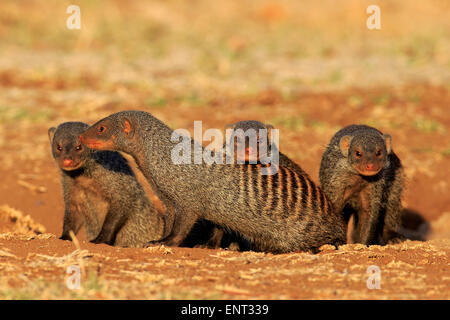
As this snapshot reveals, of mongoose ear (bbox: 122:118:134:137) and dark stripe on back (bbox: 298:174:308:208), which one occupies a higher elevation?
mongoose ear (bbox: 122:118:134:137)

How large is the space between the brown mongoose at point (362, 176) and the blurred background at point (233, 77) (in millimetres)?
706

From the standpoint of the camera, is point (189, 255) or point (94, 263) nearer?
point (94, 263)

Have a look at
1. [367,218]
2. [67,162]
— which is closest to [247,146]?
[367,218]

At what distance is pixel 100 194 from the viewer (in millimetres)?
4414

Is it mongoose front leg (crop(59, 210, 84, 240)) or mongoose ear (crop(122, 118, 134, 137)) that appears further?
mongoose front leg (crop(59, 210, 84, 240))

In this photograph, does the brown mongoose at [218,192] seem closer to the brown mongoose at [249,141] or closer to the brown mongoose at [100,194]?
the brown mongoose at [249,141]

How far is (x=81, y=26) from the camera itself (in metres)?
10.7

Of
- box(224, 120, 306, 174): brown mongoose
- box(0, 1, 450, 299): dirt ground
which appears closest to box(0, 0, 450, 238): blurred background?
box(0, 1, 450, 299): dirt ground

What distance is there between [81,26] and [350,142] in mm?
7331

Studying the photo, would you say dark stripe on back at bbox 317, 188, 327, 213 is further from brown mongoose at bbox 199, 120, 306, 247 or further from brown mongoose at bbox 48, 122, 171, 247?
brown mongoose at bbox 48, 122, 171, 247

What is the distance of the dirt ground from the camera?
3.04 m
